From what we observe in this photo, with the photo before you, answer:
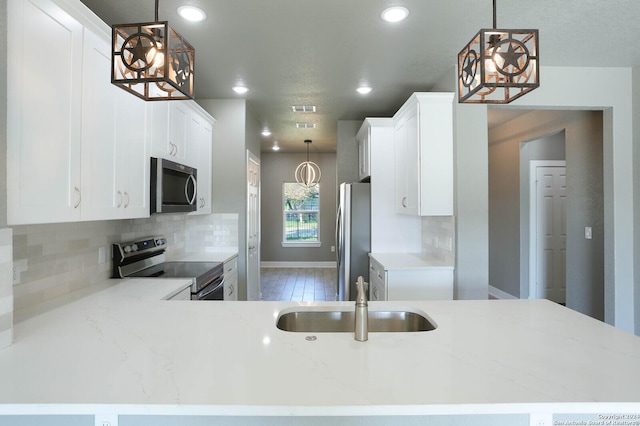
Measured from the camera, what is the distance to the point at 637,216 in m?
2.97

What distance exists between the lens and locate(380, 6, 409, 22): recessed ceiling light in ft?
6.91

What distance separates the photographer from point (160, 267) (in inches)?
117

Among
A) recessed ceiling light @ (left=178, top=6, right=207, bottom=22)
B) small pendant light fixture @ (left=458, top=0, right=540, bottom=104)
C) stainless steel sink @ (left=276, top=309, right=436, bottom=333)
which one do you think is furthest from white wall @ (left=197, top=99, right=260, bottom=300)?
small pendant light fixture @ (left=458, top=0, right=540, bottom=104)

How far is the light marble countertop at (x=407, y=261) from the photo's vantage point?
2881 millimetres

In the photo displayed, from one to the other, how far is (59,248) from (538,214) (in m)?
5.48

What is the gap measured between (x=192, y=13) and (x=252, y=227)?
8.84ft

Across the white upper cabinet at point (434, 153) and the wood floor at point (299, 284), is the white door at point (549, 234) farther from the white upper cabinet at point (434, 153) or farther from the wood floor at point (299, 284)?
the wood floor at point (299, 284)

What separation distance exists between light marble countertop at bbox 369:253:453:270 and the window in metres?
4.49

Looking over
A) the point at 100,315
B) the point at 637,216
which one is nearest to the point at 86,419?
the point at 100,315

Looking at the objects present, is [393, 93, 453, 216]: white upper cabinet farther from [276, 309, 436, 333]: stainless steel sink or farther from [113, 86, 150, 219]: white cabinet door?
[113, 86, 150, 219]: white cabinet door

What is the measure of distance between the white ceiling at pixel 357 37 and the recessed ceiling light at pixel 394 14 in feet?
0.12

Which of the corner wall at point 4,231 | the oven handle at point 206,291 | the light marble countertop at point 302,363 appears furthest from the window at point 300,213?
the corner wall at point 4,231

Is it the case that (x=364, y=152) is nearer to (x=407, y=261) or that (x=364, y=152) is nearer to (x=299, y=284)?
(x=407, y=261)

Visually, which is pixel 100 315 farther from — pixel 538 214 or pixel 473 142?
pixel 538 214
